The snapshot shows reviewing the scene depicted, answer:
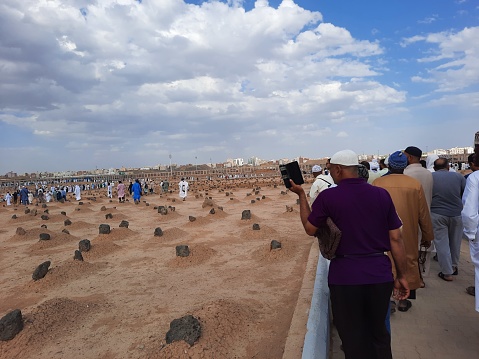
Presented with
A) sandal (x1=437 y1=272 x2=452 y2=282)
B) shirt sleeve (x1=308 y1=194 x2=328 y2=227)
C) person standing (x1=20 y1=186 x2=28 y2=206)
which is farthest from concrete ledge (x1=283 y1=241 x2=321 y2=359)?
person standing (x1=20 y1=186 x2=28 y2=206)

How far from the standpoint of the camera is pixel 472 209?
10.5 feet

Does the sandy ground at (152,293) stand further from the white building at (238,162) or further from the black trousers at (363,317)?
the white building at (238,162)

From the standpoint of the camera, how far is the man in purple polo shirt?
2.14 m

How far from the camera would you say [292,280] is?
597 centimetres

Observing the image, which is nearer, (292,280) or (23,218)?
(292,280)

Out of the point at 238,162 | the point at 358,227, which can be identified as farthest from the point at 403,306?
the point at 238,162

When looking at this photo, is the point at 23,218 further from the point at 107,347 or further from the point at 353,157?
the point at 353,157

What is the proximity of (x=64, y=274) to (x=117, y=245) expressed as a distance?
2.78 metres

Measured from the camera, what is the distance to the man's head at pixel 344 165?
2283mm

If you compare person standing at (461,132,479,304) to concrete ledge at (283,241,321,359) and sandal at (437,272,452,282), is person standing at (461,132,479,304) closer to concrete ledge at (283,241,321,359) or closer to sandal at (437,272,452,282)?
concrete ledge at (283,241,321,359)

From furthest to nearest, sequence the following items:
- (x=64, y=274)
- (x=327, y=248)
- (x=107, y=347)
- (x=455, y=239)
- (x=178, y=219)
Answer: (x=178, y=219) < (x=64, y=274) < (x=455, y=239) < (x=107, y=347) < (x=327, y=248)

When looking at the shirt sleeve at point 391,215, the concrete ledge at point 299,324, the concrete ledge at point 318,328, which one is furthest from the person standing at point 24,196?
the shirt sleeve at point 391,215

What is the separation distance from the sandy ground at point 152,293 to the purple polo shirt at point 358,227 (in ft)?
6.47

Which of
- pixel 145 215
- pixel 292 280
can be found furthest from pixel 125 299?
pixel 145 215
